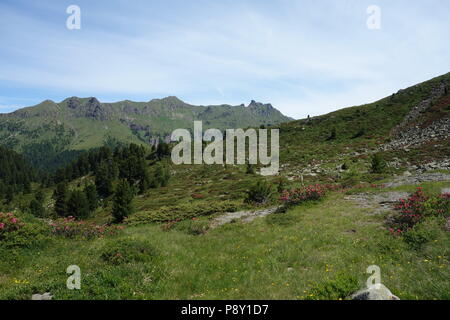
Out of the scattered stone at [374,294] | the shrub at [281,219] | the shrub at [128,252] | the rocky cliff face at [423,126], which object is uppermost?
the rocky cliff face at [423,126]

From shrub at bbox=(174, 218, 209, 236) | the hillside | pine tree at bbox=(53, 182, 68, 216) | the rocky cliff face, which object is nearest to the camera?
the hillside

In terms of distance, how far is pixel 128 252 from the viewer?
1053 centimetres

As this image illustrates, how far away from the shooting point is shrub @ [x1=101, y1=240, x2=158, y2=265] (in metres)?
10.2

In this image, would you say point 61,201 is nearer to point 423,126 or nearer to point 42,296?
point 42,296

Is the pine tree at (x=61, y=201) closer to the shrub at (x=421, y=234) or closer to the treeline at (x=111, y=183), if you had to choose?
the treeline at (x=111, y=183)

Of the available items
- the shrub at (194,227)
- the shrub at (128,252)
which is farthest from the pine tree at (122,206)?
the shrub at (128,252)

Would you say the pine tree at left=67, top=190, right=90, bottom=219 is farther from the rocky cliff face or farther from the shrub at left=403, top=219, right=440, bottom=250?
the rocky cliff face

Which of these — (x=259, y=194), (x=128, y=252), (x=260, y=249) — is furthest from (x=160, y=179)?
(x=260, y=249)

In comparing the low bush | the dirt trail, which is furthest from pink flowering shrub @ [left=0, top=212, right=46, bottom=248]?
the dirt trail

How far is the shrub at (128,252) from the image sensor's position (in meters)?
10.2

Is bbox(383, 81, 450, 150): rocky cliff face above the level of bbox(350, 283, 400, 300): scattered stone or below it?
above
